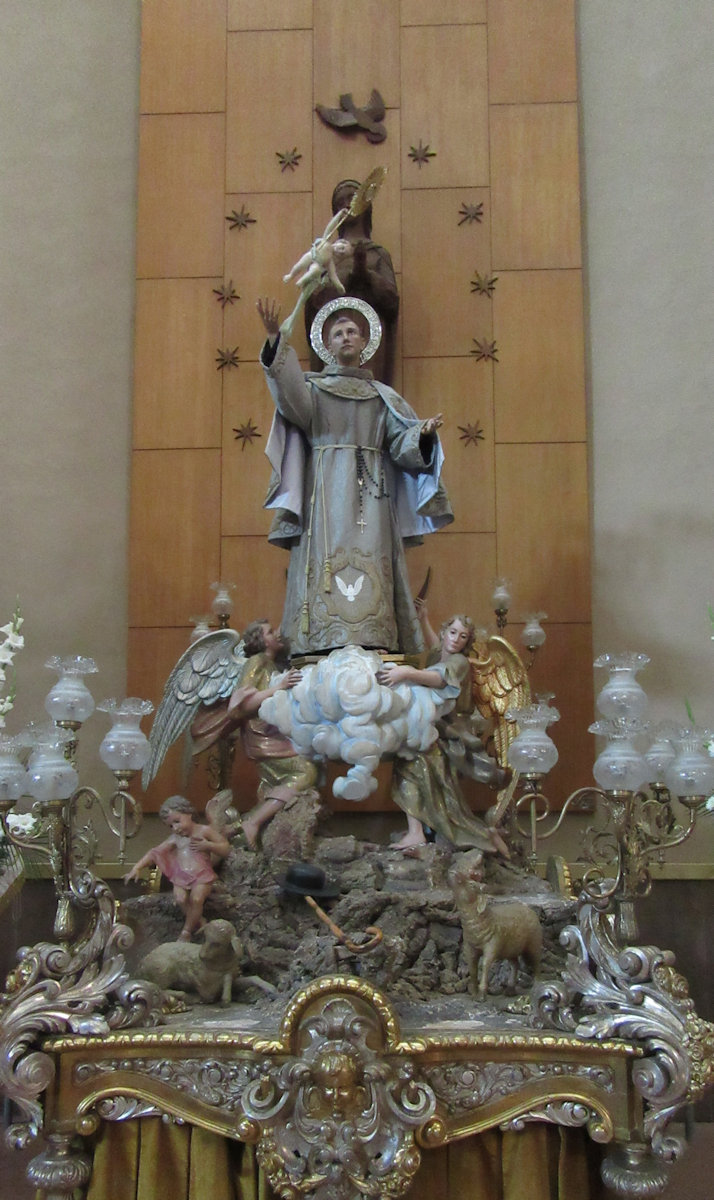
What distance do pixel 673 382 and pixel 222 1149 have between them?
4490mm

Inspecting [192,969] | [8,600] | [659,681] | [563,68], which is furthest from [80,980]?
[563,68]

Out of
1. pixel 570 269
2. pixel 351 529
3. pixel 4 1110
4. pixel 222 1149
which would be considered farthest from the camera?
pixel 570 269

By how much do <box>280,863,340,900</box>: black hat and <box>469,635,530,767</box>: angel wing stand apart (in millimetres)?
1226

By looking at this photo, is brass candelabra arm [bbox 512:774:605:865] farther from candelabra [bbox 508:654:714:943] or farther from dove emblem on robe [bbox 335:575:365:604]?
dove emblem on robe [bbox 335:575:365:604]

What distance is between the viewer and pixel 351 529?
479 cm

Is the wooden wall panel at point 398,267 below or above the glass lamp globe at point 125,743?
above

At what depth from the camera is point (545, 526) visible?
6008mm

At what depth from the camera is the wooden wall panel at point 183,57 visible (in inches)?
256

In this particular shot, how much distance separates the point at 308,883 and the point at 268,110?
179 inches

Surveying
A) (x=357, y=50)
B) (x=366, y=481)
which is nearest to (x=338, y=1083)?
(x=366, y=481)

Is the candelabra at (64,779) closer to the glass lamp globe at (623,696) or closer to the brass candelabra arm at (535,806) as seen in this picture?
the brass candelabra arm at (535,806)

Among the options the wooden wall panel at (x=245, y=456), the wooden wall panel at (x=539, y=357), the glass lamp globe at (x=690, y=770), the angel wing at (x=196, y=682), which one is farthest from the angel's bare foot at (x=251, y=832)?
the wooden wall panel at (x=539, y=357)

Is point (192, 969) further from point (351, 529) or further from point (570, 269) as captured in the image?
point (570, 269)

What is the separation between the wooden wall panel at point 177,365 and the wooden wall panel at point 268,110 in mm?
698
